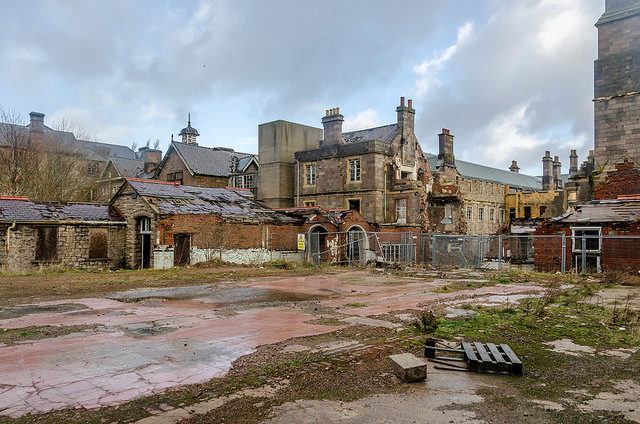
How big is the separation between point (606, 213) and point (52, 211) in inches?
1099

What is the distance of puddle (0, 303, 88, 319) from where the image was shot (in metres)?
9.89

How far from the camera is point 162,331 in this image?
332 inches

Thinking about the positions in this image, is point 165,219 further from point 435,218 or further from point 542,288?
point 435,218

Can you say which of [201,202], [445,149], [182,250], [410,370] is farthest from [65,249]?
[445,149]

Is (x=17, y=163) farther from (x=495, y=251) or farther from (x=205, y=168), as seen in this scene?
(x=495, y=251)

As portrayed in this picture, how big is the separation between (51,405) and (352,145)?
102 feet

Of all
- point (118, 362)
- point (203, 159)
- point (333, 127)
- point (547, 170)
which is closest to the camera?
point (118, 362)

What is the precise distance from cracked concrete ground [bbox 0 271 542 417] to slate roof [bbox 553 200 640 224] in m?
7.55

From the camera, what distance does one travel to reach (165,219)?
2370 cm

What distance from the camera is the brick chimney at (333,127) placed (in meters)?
36.2

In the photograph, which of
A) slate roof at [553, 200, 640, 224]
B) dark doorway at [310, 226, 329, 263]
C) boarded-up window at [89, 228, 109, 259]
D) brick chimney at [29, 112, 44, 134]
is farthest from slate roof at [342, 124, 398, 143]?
brick chimney at [29, 112, 44, 134]

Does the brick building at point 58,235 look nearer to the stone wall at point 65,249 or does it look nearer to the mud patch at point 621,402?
the stone wall at point 65,249

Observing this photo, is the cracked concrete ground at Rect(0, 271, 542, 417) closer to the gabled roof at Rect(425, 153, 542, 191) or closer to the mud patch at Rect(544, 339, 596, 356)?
the mud patch at Rect(544, 339, 596, 356)

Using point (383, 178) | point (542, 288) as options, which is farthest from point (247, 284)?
point (383, 178)
